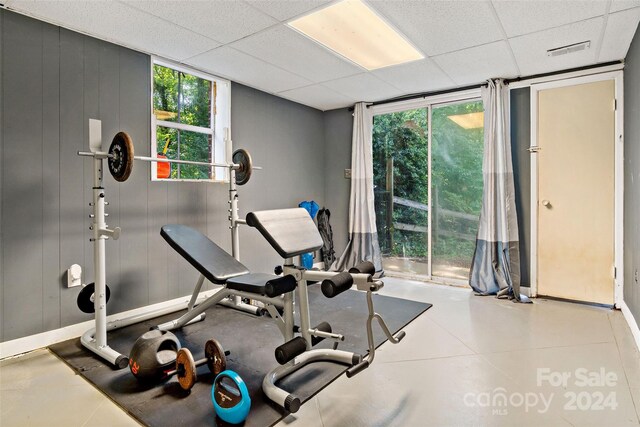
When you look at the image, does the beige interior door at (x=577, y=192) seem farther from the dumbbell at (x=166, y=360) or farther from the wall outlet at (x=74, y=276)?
the wall outlet at (x=74, y=276)

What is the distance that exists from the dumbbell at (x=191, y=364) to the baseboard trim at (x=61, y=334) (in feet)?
3.81

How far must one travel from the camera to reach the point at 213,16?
242 cm

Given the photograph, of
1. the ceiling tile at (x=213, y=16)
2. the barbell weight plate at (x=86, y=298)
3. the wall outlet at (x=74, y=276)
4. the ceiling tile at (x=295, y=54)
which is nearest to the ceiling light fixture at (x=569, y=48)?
the ceiling tile at (x=295, y=54)

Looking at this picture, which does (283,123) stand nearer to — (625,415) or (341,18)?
(341,18)

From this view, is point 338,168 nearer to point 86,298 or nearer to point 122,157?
point 122,157

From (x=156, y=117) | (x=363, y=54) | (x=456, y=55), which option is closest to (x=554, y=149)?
(x=456, y=55)

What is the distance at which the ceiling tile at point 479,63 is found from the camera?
118 inches

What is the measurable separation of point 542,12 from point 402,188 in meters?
2.57

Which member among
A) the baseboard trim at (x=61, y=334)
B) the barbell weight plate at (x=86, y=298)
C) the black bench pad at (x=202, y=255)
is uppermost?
the black bench pad at (x=202, y=255)

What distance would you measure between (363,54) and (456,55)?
81 centimetres

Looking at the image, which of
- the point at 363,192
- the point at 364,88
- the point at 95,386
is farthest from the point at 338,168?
the point at 95,386

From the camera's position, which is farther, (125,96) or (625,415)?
(125,96)

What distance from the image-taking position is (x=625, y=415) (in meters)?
1.71

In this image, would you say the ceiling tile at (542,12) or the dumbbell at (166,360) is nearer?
the dumbbell at (166,360)
